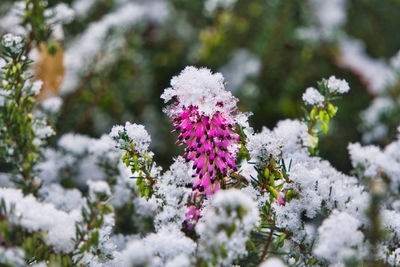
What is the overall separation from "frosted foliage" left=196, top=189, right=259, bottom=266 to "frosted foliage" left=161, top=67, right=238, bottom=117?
0.49 ft

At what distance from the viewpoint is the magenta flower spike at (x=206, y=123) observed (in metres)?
0.62

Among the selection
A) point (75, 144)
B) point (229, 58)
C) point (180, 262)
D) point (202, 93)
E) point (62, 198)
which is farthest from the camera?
point (229, 58)


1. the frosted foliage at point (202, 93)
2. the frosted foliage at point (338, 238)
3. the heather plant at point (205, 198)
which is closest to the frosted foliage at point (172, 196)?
the heather plant at point (205, 198)

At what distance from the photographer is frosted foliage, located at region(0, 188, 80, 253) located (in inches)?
22.9

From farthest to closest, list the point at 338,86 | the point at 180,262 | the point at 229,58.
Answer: the point at 229,58, the point at 338,86, the point at 180,262

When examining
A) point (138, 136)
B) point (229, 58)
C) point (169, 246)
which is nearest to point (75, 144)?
point (138, 136)

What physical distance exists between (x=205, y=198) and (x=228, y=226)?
15cm

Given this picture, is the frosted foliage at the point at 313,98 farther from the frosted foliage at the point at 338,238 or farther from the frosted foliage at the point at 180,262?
the frosted foliage at the point at 180,262

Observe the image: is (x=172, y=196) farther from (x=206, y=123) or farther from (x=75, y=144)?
Result: (x=75, y=144)

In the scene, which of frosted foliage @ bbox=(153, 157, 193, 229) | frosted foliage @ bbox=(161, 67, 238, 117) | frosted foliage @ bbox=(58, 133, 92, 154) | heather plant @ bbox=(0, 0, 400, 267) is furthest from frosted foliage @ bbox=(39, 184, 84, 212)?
frosted foliage @ bbox=(161, 67, 238, 117)

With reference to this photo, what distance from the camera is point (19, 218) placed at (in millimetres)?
Result: 572

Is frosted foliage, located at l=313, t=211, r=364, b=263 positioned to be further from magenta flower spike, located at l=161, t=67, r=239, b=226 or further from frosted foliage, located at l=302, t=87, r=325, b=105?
frosted foliage, located at l=302, t=87, r=325, b=105

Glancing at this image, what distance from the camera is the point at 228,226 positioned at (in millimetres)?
514

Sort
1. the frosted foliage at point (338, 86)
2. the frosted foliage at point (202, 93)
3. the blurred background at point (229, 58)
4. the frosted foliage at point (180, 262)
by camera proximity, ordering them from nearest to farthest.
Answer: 1. the frosted foliage at point (180, 262)
2. the frosted foliage at point (202, 93)
3. the frosted foliage at point (338, 86)
4. the blurred background at point (229, 58)
